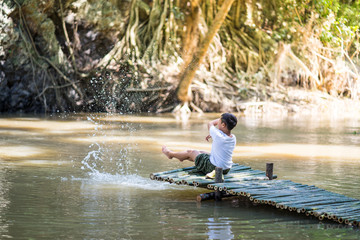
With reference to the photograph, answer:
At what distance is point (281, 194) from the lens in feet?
20.6

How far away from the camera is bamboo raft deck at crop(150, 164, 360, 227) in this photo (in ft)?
18.9

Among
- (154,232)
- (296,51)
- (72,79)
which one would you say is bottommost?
(154,232)

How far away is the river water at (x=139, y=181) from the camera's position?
5.50 metres

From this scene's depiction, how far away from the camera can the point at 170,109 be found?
71.0 ft

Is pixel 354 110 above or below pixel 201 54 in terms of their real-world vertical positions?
below

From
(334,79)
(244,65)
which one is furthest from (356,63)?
(244,65)

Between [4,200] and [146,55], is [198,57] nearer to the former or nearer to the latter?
[146,55]

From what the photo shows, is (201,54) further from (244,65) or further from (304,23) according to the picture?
(304,23)

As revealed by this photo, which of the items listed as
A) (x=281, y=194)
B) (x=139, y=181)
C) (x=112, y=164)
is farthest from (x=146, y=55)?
(x=281, y=194)

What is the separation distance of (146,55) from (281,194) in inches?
618

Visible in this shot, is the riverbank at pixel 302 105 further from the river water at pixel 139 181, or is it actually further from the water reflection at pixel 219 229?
the water reflection at pixel 219 229

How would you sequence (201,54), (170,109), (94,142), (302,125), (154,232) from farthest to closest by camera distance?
(170,109), (201,54), (302,125), (94,142), (154,232)

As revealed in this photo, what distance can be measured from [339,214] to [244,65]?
61.4ft

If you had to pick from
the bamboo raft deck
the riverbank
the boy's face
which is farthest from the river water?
the riverbank
